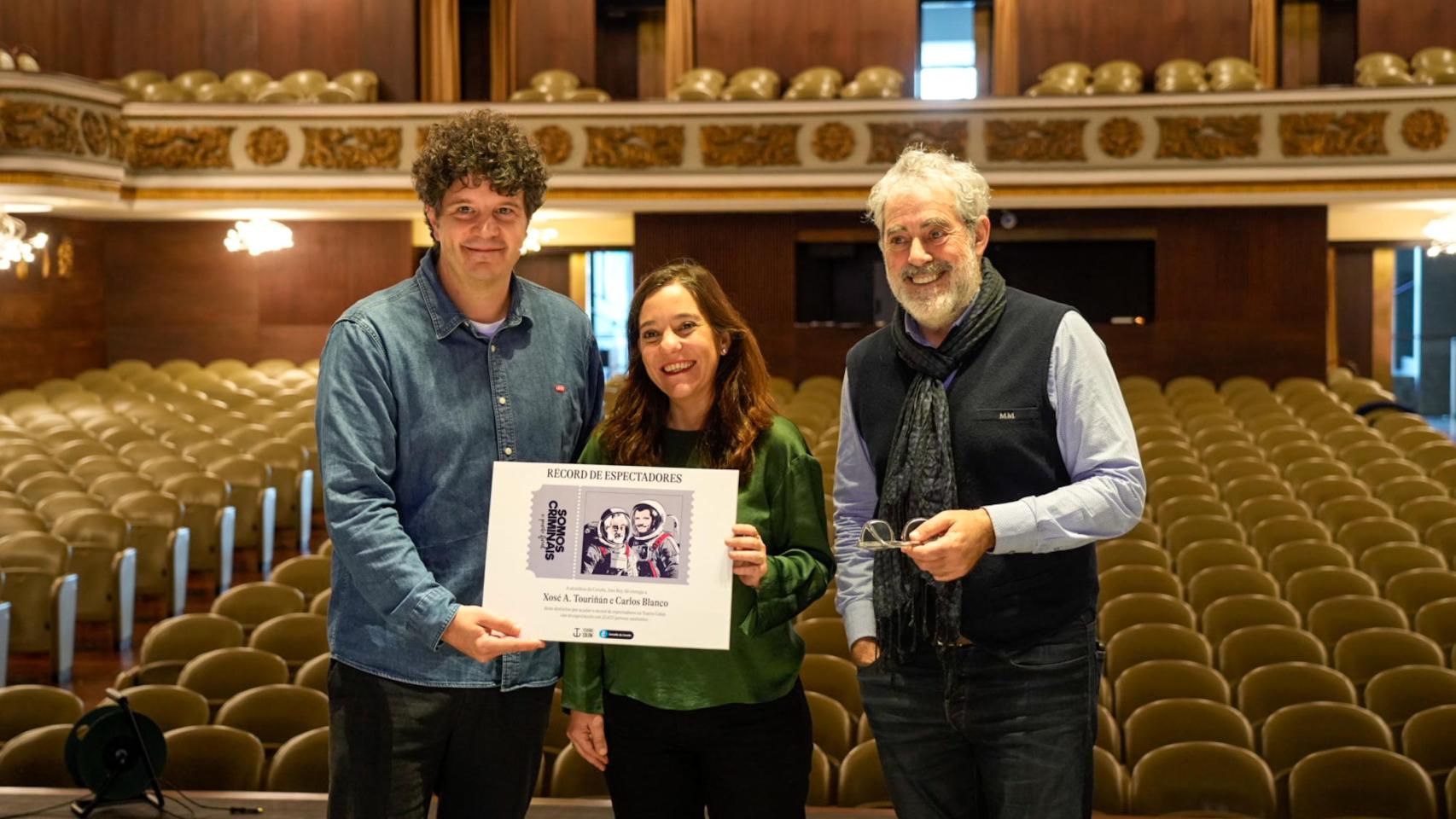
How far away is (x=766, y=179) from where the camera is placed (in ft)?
44.7

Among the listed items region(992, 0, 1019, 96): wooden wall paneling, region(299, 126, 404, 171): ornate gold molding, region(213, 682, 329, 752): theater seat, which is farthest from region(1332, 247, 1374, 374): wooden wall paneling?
region(213, 682, 329, 752): theater seat

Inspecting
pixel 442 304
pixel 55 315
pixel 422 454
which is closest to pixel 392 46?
pixel 55 315

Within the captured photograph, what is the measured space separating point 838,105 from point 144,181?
6.83 meters

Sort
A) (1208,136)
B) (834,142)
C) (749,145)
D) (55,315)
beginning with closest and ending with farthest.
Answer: (1208,136)
(834,142)
(749,145)
(55,315)

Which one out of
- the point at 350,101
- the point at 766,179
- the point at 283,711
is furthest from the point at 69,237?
the point at 283,711

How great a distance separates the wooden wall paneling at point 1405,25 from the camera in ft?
51.2

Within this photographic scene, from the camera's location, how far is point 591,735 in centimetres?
240

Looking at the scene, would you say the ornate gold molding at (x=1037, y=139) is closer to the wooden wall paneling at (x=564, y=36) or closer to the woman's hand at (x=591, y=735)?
the wooden wall paneling at (x=564, y=36)

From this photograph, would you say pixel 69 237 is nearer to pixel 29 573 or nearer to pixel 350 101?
pixel 350 101

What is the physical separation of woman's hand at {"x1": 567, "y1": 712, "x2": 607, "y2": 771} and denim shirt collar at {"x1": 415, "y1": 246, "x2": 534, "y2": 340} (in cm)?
68

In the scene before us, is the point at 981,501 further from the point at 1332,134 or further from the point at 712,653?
the point at 1332,134

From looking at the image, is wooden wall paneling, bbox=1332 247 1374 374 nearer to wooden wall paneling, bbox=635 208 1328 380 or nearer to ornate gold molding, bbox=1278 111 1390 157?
wooden wall paneling, bbox=635 208 1328 380

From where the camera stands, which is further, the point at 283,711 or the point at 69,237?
the point at 69,237

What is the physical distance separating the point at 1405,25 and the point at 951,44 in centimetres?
499
